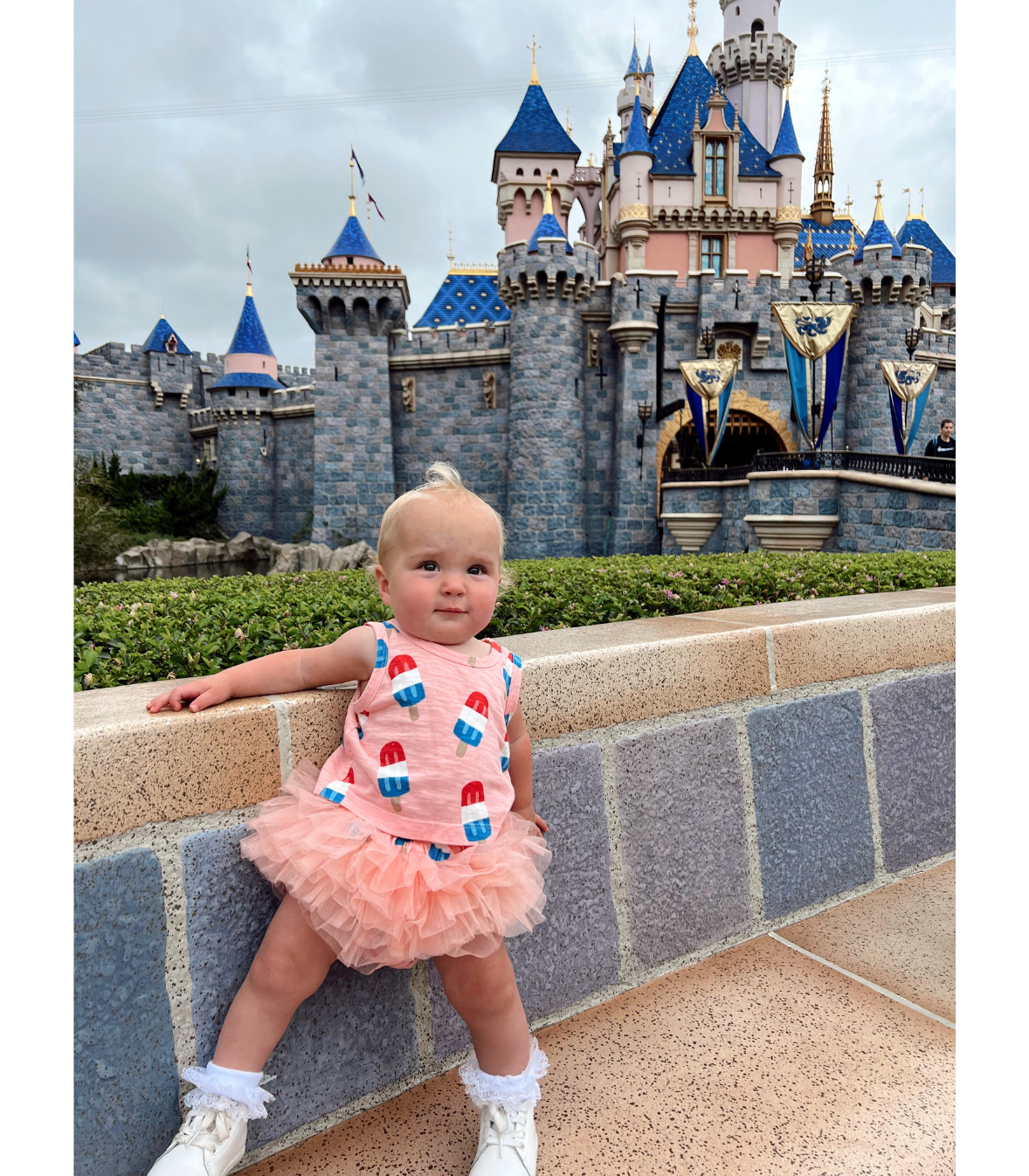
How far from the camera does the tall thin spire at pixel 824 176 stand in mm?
29969

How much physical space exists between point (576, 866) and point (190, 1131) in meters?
0.93

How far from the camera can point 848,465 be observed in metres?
13.6

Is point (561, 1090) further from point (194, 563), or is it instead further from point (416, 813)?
point (194, 563)

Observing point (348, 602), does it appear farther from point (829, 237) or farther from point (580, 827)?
point (829, 237)

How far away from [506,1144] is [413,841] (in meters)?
0.58

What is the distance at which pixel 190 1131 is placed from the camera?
124cm

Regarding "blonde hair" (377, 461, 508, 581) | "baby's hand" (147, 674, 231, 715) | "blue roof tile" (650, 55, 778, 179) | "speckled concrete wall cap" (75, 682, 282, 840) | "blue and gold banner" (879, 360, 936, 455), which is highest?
"blue roof tile" (650, 55, 778, 179)

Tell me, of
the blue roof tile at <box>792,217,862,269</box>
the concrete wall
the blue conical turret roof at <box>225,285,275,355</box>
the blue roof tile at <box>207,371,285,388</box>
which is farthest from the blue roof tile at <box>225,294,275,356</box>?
the concrete wall

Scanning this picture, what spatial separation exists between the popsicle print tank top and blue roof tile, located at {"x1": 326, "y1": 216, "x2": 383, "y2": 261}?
24.2m

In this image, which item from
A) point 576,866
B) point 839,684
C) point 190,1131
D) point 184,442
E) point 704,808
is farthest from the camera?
point 184,442

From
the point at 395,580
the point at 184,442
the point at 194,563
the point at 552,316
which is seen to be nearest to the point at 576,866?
the point at 395,580

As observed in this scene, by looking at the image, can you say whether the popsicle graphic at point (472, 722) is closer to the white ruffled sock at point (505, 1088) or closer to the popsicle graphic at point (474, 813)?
the popsicle graphic at point (474, 813)

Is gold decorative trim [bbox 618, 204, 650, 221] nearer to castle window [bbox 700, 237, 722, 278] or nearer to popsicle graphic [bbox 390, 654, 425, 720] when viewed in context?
castle window [bbox 700, 237, 722, 278]

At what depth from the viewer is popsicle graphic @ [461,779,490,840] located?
1393 mm
